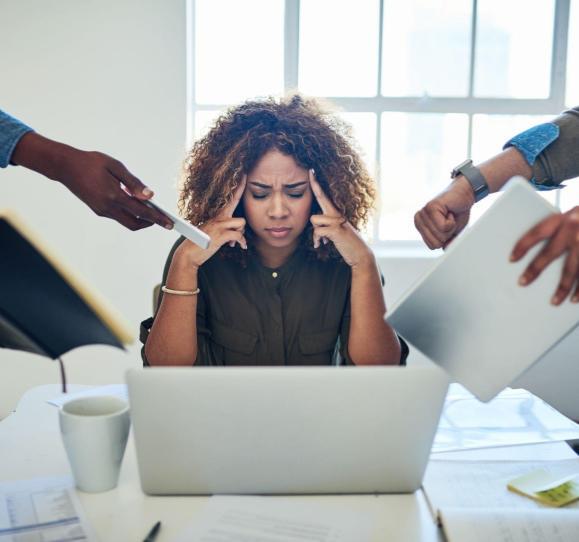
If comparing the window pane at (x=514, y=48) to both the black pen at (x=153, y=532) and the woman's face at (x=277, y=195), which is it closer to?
the woman's face at (x=277, y=195)

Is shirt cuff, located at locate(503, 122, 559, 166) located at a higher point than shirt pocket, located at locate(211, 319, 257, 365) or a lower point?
higher

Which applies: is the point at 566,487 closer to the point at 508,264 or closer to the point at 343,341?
the point at 508,264

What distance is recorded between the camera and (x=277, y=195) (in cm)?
162

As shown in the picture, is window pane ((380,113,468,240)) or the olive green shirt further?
window pane ((380,113,468,240))

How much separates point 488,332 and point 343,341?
81cm

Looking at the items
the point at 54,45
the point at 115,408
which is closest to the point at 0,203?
the point at 54,45

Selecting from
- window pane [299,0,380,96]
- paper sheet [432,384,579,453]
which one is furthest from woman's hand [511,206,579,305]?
window pane [299,0,380,96]

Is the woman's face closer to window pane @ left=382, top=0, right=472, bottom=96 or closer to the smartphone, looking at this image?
the smartphone

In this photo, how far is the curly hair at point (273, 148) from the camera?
1.64m

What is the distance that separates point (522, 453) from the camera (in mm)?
1092

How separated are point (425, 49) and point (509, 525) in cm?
277

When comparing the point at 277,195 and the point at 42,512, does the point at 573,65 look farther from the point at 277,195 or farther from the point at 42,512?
the point at 42,512

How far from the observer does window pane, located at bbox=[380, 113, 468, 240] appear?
324 centimetres

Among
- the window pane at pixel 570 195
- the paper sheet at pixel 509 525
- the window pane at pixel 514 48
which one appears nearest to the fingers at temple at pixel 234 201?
the paper sheet at pixel 509 525
